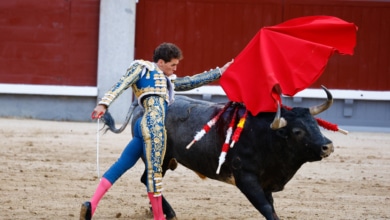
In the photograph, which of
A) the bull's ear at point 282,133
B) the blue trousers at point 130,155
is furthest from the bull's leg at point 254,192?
the blue trousers at point 130,155

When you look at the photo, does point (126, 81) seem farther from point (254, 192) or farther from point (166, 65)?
point (254, 192)

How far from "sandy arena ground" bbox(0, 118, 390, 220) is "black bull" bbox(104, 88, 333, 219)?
52cm

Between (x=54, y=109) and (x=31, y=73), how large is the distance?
1.66ft

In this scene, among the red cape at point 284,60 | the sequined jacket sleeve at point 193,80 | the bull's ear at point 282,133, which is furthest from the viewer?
the sequined jacket sleeve at point 193,80

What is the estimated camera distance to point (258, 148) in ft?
16.2

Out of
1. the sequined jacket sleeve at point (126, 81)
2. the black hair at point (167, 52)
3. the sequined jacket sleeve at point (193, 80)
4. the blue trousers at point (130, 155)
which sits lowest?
A: the blue trousers at point (130, 155)

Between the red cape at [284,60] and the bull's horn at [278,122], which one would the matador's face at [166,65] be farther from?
the bull's horn at [278,122]

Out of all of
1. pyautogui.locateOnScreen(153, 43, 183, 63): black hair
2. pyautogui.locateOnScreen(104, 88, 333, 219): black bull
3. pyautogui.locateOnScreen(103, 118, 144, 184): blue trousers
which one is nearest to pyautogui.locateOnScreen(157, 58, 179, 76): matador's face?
pyautogui.locateOnScreen(153, 43, 183, 63): black hair

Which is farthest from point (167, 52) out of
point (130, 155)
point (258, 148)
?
point (258, 148)

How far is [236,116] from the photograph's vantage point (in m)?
5.04

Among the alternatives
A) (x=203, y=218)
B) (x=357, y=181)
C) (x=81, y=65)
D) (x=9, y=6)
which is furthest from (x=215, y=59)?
(x=203, y=218)

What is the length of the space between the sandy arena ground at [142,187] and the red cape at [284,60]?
0.89 metres

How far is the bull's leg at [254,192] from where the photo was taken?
4777mm

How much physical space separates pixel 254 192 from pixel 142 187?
1973 mm
